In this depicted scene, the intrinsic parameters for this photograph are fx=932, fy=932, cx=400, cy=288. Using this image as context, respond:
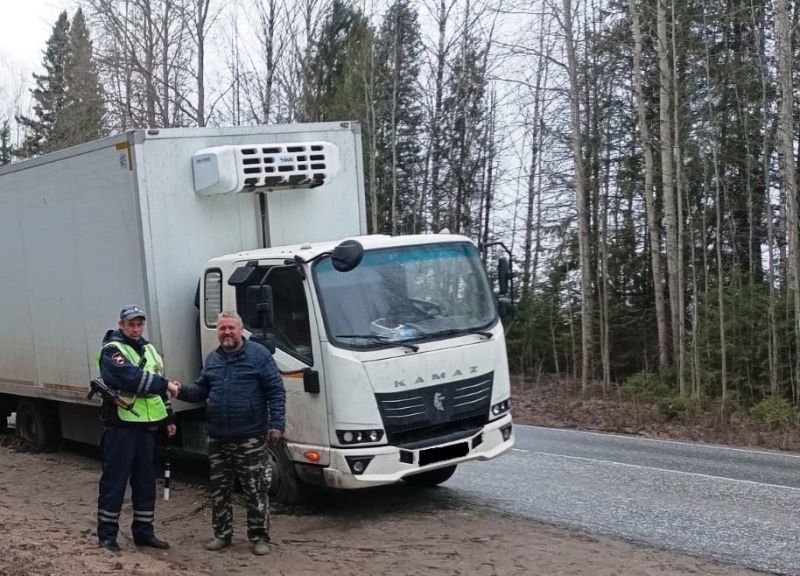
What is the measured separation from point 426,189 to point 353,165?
20170 millimetres

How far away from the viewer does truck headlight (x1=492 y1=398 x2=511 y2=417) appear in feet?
26.1

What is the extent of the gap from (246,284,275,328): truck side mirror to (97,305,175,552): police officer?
1.01 meters

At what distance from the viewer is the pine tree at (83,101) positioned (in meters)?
32.6

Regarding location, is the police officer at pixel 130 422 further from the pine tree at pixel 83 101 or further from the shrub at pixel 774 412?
the pine tree at pixel 83 101

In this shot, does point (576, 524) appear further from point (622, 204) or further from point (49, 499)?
point (622, 204)

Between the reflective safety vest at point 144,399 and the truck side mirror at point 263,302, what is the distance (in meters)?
1.02

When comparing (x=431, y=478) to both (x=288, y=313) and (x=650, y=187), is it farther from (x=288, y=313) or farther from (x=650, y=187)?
(x=650, y=187)

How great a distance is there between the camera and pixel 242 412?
668cm

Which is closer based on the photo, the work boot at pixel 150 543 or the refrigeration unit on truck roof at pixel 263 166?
the work boot at pixel 150 543

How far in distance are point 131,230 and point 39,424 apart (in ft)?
13.2

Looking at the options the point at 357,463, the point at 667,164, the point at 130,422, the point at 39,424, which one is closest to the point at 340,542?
the point at 357,463

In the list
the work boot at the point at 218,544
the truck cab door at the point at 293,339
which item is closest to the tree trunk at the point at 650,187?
the truck cab door at the point at 293,339

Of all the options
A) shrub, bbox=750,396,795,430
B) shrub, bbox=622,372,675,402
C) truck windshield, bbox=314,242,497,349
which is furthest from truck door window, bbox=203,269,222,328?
shrub, bbox=622,372,675,402

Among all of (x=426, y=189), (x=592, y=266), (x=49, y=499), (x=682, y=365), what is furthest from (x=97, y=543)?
(x=426, y=189)
